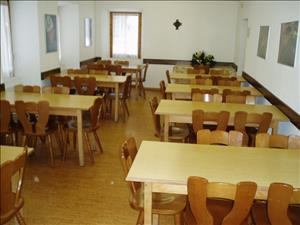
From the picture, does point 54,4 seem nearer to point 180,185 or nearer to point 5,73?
point 5,73

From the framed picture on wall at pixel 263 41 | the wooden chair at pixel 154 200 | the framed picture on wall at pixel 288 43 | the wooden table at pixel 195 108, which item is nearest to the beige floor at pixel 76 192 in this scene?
the wooden chair at pixel 154 200

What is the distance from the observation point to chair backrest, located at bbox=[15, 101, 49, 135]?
3613mm

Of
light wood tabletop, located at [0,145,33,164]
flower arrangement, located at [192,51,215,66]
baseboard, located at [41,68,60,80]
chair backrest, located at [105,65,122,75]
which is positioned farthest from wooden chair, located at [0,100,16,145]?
flower arrangement, located at [192,51,215,66]

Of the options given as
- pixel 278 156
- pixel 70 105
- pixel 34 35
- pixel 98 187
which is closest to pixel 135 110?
pixel 34 35

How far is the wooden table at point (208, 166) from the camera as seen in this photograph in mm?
1979

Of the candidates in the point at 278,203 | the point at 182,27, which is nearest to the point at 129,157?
the point at 278,203

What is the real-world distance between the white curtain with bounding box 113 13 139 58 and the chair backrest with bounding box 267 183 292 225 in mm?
7443

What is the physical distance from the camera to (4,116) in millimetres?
3693

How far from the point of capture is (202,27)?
853 cm

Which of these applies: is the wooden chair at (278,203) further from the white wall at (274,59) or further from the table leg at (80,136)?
the table leg at (80,136)

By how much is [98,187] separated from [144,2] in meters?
6.22

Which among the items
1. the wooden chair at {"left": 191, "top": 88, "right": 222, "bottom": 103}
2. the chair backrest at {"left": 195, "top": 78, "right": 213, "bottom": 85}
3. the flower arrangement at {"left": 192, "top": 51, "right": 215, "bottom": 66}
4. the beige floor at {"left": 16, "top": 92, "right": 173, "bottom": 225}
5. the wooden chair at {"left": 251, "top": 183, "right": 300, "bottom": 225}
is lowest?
the beige floor at {"left": 16, "top": 92, "right": 173, "bottom": 225}

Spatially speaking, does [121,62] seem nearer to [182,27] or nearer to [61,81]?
[182,27]

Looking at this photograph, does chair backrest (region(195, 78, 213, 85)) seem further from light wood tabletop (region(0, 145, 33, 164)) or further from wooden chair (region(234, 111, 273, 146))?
light wood tabletop (region(0, 145, 33, 164))
